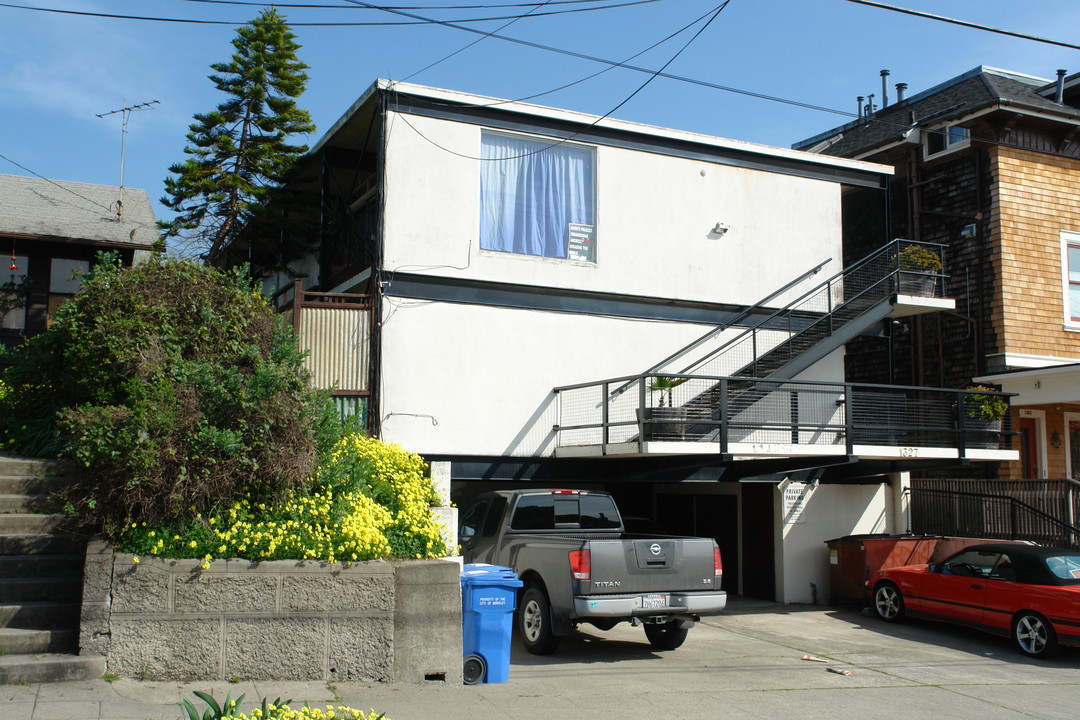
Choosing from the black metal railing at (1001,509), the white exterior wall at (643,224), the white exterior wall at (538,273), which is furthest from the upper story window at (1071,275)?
the white exterior wall at (538,273)

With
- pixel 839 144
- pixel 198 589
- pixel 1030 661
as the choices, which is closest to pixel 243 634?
pixel 198 589

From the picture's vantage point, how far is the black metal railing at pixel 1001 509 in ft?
50.9

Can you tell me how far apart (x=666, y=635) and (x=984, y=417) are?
782 centimetres

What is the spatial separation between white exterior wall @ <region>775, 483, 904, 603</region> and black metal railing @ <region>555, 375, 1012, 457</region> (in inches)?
42.5

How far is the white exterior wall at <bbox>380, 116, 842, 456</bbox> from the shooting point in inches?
572

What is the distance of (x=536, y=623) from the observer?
35.7 feet

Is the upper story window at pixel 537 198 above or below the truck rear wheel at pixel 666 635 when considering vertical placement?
above

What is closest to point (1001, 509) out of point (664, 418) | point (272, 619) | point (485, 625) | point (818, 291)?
point (818, 291)

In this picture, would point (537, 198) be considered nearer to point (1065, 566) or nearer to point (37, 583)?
point (1065, 566)

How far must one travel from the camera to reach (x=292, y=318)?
14172mm

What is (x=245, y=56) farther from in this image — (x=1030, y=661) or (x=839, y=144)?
(x=1030, y=661)

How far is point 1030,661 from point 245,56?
53.3 ft

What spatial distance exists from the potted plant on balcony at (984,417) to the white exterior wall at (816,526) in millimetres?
2126

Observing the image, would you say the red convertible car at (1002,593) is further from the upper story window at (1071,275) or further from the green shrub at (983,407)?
the upper story window at (1071,275)
